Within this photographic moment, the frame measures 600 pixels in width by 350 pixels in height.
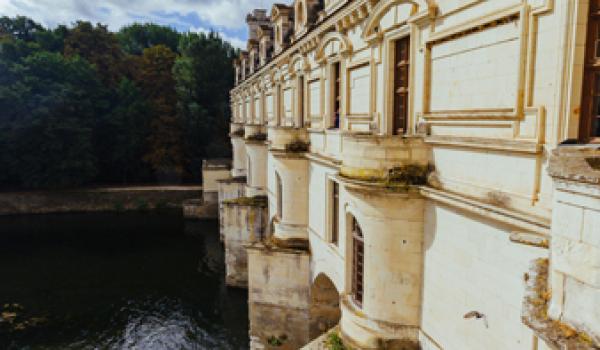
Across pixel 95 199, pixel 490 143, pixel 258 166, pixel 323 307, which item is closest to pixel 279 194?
pixel 323 307

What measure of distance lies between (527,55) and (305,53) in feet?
33.8

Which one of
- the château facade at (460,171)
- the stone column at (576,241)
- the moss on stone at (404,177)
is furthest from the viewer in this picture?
the moss on stone at (404,177)

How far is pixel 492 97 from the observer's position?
6062 mm

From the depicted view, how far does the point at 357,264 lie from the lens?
9.33 meters

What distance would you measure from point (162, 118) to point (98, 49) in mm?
11725

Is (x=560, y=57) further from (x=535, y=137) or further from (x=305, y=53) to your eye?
(x=305, y=53)

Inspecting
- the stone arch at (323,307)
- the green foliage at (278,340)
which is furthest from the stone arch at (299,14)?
the green foliage at (278,340)

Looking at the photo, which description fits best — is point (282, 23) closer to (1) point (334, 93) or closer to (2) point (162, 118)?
(1) point (334, 93)

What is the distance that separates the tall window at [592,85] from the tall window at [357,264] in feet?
16.6

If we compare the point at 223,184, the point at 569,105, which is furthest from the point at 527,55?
the point at 223,184

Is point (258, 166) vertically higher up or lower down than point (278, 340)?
higher up

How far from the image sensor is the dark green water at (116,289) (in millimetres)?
18000

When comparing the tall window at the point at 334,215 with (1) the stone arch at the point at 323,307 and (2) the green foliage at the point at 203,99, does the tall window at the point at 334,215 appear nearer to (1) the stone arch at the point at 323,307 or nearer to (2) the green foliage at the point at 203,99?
(1) the stone arch at the point at 323,307

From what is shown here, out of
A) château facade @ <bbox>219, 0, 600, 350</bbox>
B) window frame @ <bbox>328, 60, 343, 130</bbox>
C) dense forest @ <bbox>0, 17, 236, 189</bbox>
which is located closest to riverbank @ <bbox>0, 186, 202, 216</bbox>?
dense forest @ <bbox>0, 17, 236, 189</bbox>
